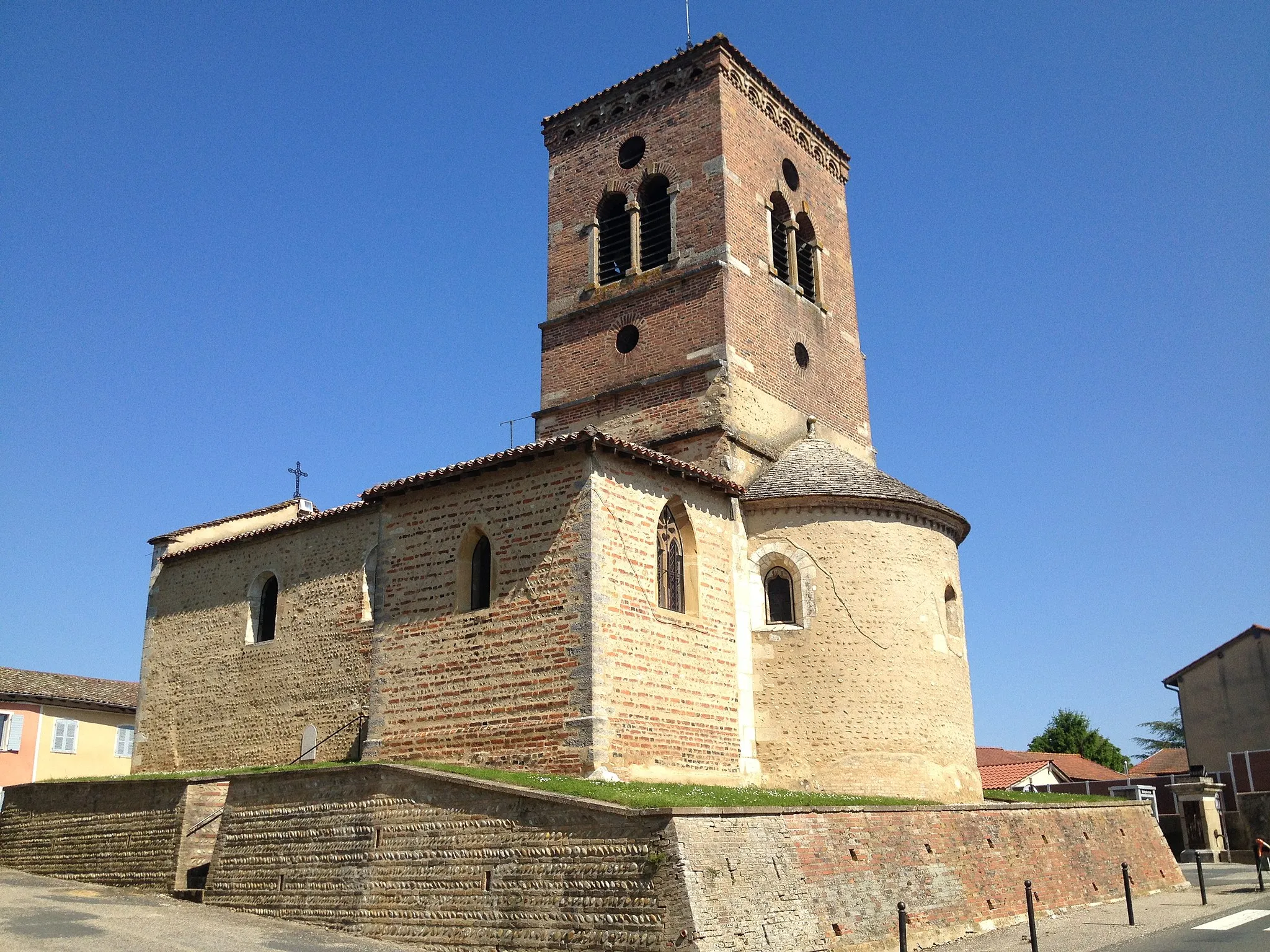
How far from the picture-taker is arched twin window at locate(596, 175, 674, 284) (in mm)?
23734

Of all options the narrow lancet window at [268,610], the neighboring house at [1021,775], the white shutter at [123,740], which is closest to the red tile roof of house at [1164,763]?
the neighboring house at [1021,775]

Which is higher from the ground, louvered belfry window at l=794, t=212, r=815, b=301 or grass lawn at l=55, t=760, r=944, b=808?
louvered belfry window at l=794, t=212, r=815, b=301

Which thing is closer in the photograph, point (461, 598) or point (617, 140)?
point (461, 598)

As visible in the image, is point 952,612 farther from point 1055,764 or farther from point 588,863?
point 1055,764

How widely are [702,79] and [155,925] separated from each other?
19.5 m

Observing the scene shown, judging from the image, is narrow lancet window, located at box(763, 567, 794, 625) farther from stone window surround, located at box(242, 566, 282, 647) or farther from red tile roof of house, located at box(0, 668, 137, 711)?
red tile roof of house, located at box(0, 668, 137, 711)

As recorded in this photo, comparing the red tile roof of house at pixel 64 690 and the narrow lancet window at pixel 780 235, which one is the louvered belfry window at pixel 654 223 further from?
the red tile roof of house at pixel 64 690

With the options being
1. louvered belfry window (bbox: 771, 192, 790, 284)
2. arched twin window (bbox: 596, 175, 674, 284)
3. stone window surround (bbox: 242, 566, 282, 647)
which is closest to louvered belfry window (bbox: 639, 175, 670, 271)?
arched twin window (bbox: 596, 175, 674, 284)

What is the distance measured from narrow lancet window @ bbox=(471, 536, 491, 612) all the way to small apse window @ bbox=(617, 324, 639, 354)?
288 inches

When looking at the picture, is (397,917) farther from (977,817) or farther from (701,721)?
(977,817)

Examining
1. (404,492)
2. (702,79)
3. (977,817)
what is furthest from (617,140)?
(977,817)

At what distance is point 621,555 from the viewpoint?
16141mm

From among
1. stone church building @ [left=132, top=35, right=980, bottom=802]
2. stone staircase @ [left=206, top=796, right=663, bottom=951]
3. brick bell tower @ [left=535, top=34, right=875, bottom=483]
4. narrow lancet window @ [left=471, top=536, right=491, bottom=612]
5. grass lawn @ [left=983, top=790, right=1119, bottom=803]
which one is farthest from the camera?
brick bell tower @ [left=535, top=34, right=875, bottom=483]

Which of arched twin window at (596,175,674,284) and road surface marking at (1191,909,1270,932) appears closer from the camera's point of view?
road surface marking at (1191,909,1270,932)
